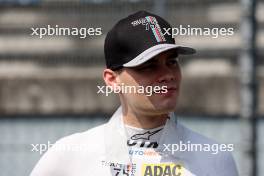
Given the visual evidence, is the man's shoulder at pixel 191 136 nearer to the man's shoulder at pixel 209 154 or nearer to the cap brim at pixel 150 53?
the man's shoulder at pixel 209 154

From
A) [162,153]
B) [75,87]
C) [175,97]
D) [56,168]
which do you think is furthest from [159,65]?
[75,87]

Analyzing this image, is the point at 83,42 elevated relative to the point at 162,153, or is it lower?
lower

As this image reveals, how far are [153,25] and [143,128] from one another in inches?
10.3

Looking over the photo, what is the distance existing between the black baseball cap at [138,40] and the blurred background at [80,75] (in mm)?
1647

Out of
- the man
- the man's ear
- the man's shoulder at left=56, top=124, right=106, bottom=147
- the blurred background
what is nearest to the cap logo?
the man

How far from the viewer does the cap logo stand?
6.42ft

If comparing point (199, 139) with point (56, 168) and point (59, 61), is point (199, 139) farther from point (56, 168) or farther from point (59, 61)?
point (59, 61)

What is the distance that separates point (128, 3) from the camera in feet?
12.8

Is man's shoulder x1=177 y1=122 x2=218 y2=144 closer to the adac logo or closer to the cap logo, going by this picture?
the adac logo

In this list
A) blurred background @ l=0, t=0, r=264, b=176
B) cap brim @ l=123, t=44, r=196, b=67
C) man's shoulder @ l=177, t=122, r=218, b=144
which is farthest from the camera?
blurred background @ l=0, t=0, r=264, b=176

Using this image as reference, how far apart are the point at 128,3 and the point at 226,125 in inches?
33.8

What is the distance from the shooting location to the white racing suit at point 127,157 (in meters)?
1.99

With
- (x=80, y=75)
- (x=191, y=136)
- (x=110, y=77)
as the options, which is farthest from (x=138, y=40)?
(x=80, y=75)

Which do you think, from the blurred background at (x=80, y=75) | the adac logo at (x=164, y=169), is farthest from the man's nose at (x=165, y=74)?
the blurred background at (x=80, y=75)
